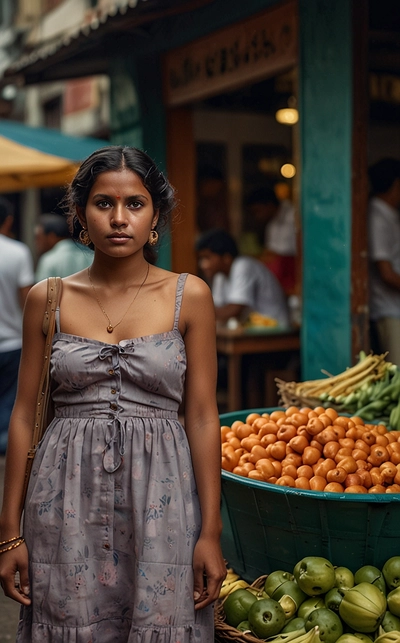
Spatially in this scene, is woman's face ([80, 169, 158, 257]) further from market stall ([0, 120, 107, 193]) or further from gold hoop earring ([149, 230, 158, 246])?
market stall ([0, 120, 107, 193])

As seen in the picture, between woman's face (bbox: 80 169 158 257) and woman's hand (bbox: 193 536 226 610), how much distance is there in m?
0.90

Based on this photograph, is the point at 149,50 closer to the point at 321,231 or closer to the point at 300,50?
the point at 300,50

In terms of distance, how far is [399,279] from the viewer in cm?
586

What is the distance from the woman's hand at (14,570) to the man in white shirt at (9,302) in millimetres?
5298

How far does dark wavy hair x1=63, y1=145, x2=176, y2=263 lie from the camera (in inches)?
97.7

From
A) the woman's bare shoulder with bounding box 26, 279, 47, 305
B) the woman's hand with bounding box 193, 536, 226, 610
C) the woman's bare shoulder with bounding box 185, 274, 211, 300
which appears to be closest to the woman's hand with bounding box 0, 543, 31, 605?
the woman's hand with bounding box 193, 536, 226, 610

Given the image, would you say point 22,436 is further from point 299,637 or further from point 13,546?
point 299,637

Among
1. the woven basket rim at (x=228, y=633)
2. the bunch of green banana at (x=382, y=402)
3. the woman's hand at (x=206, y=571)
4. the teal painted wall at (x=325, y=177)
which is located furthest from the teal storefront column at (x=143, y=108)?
the woman's hand at (x=206, y=571)

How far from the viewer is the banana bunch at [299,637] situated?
294 centimetres

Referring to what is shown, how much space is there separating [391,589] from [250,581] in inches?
31.1

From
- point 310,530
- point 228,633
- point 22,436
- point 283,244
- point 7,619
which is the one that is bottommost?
point 7,619

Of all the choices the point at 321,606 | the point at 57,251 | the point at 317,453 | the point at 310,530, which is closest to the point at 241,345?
the point at 57,251

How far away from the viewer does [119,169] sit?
2.48 meters

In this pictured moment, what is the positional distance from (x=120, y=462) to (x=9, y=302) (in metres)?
5.49
